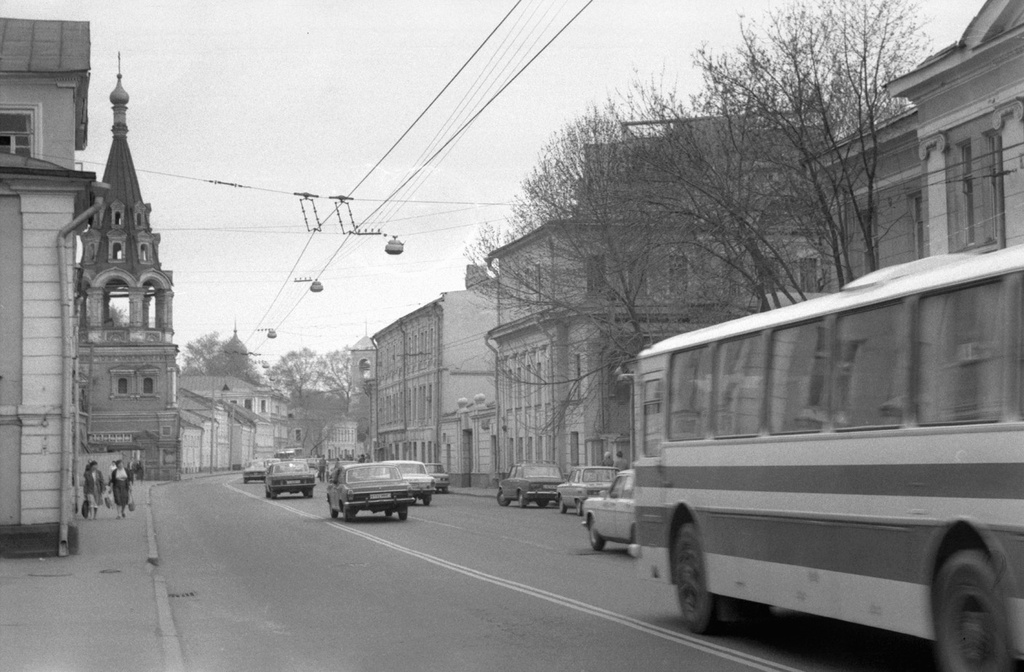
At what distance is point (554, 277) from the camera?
39125 mm

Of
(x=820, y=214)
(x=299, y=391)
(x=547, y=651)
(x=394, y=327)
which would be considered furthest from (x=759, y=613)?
(x=299, y=391)

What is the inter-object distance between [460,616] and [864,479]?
557 cm

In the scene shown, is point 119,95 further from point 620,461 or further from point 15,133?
point 15,133

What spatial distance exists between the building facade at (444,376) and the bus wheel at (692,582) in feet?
181

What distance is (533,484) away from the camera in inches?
1718

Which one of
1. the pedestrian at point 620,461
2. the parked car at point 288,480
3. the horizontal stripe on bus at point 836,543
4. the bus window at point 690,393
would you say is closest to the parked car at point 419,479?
the pedestrian at point 620,461

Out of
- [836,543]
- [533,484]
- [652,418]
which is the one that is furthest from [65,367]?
[533,484]

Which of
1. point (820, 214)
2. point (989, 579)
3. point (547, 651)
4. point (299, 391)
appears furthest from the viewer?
point (299, 391)

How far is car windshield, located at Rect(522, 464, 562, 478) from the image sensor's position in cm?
4434

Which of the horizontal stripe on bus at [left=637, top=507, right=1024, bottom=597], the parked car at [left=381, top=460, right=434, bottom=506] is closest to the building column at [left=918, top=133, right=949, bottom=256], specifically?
the horizontal stripe on bus at [left=637, top=507, right=1024, bottom=597]

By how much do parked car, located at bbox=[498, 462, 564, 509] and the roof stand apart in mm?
22157

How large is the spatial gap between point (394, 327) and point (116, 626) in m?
78.6

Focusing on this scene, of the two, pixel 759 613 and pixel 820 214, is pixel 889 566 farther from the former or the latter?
pixel 820 214

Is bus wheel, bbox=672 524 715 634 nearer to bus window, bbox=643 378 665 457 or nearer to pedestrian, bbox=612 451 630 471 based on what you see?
bus window, bbox=643 378 665 457
